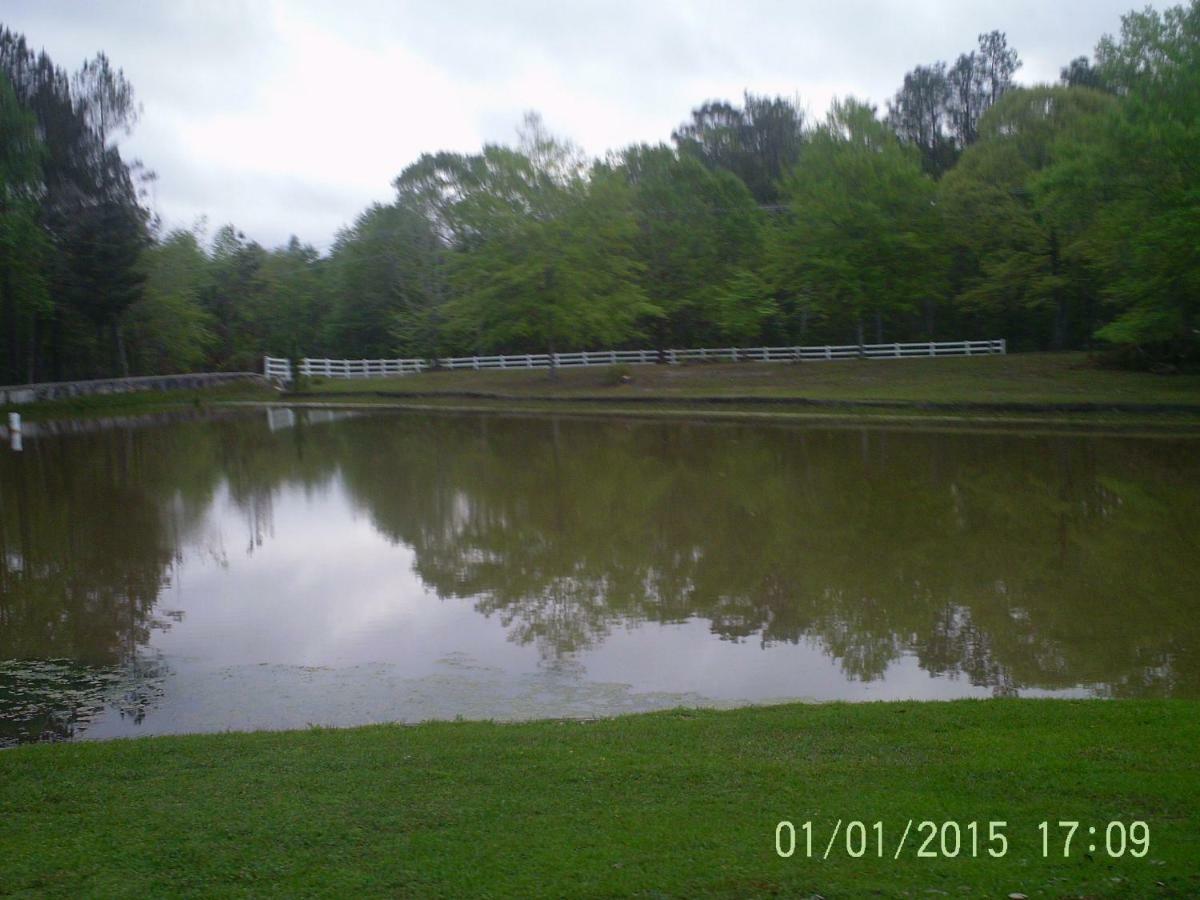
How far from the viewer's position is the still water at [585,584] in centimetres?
954

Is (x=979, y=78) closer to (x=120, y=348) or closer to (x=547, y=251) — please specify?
(x=547, y=251)

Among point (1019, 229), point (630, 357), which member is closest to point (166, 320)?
point (630, 357)

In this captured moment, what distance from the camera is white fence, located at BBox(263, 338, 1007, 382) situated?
48719mm

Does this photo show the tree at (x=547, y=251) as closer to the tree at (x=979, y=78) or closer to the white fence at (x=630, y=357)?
the white fence at (x=630, y=357)

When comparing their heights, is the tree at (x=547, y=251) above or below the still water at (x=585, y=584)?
above

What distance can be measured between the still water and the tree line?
43.6ft

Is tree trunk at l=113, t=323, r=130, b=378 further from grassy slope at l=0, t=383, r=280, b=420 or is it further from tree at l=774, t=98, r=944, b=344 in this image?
tree at l=774, t=98, r=944, b=344

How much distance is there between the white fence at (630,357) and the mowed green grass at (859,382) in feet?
7.75

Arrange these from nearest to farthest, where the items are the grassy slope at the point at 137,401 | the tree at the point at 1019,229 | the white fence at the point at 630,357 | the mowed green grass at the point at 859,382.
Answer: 1. the mowed green grass at the point at 859,382
2. the grassy slope at the point at 137,401
3. the tree at the point at 1019,229
4. the white fence at the point at 630,357

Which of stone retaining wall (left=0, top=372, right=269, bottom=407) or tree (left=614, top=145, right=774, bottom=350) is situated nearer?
stone retaining wall (left=0, top=372, right=269, bottom=407)

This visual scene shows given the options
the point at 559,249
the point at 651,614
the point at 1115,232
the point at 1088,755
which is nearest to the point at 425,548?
the point at 651,614

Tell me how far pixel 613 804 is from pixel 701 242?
51.0 m
